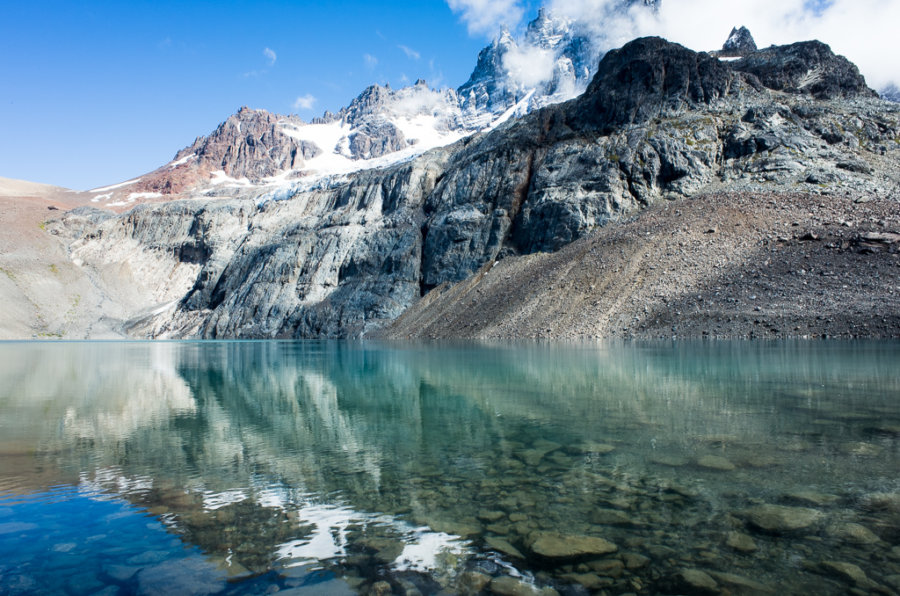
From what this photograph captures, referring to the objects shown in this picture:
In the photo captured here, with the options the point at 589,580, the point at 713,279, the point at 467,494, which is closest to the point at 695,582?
the point at 589,580

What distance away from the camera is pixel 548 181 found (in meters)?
80.4

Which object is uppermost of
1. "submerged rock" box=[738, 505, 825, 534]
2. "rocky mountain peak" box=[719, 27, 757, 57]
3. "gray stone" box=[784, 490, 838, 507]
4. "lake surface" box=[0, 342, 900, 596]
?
"rocky mountain peak" box=[719, 27, 757, 57]

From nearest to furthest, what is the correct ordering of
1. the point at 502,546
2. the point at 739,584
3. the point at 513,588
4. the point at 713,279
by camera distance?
the point at 739,584
the point at 513,588
the point at 502,546
the point at 713,279

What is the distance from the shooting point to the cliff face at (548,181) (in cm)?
7056

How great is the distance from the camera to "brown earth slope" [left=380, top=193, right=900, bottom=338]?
140ft

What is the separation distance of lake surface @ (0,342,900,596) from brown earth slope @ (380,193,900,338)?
28194 millimetres

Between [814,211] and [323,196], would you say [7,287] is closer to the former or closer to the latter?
[323,196]

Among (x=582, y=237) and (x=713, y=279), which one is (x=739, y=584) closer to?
(x=713, y=279)

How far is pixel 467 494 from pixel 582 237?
66326 mm

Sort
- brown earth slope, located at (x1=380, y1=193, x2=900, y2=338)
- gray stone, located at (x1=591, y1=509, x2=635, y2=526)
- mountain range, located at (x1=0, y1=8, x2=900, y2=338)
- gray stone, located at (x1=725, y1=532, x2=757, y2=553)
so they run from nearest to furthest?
gray stone, located at (x1=725, y1=532, x2=757, y2=553), gray stone, located at (x1=591, y1=509, x2=635, y2=526), brown earth slope, located at (x1=380, y1=193, x2=900, y2=338), mountain range, located at (x1=0, y1=8, x2=900, y2=338)

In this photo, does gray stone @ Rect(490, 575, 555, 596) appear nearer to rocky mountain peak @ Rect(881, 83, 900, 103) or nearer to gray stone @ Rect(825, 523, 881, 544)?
gray stone @ Rect(825, 523, 881, 544)

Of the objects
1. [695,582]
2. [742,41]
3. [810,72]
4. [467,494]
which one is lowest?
[467,494]

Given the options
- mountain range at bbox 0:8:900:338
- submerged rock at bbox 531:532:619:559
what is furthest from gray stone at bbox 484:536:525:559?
mountain range at bbox 0:8:900:338

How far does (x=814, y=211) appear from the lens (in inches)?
2201
